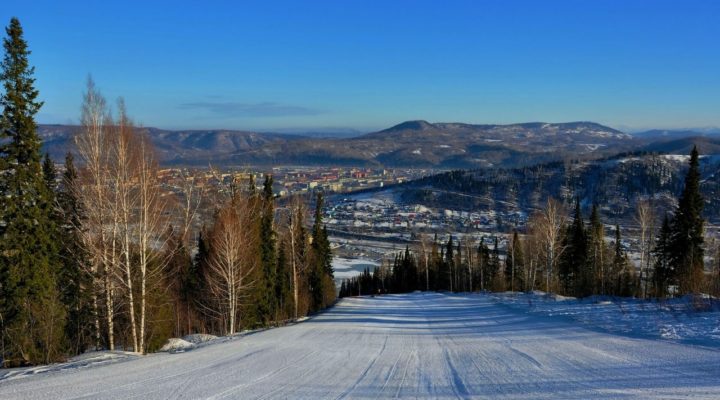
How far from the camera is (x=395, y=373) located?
27.2 feet

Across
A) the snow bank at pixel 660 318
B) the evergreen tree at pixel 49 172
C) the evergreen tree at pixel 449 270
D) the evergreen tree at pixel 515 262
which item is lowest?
the evergreen tree at pixel 449 270

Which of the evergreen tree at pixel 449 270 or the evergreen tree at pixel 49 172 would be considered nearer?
the evergreen tree at pixel 49 172

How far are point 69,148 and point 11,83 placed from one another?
5.88m

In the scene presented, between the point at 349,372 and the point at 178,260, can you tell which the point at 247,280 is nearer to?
the point at 178,260

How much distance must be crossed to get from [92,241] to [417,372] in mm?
14680

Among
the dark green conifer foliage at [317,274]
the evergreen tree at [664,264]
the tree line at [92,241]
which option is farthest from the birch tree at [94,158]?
the evergreen tree at [664,264]

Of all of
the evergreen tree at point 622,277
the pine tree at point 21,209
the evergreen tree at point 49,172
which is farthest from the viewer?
the evergreen tree at point 622,277

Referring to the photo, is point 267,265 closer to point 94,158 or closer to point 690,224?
point 94,158

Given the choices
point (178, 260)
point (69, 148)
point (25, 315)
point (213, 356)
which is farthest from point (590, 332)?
point (178, 260)

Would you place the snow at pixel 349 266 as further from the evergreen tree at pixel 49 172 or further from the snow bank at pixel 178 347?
the snow bank at pixel 178 347

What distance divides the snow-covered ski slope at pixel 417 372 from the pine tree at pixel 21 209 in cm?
1226

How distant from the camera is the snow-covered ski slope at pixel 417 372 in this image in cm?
675

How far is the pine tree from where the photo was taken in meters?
19.1

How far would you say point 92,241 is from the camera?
1767cm
